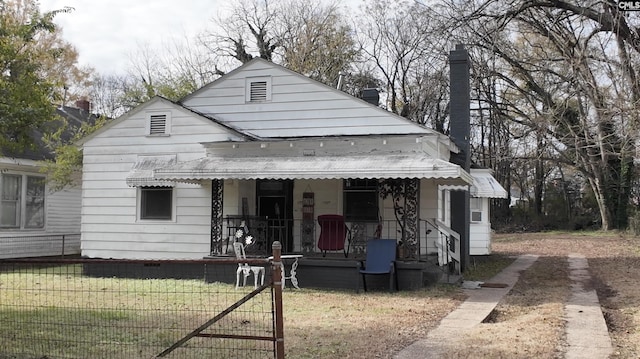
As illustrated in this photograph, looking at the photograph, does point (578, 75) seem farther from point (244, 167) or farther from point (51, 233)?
point (51, 233)

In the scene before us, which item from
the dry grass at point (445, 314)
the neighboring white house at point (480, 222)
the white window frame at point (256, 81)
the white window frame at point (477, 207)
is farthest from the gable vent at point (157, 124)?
the white window frame at point (477, 207)

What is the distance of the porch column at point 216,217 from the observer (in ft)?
44.5

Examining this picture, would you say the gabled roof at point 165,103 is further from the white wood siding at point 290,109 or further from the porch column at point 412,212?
the porch column at point 412,212

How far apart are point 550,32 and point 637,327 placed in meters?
15.9

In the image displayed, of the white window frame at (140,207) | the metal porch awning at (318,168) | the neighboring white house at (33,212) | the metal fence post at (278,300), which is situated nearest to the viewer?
the metal fence post at (278,300)

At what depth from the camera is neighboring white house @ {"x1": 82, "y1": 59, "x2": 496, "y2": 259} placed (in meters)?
13.6

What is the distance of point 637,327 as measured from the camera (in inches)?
341

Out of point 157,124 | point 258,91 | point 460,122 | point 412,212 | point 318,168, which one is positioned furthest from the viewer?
point 460,122

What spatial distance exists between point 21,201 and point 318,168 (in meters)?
12.0

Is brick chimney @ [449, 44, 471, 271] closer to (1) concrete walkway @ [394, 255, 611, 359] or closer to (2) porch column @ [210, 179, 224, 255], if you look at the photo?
(1) concrete walkway @ [394, 255, 611, 359]

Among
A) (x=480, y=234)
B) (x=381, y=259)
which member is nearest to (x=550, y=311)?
(x=381, y=259)

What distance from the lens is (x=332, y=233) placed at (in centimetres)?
1345

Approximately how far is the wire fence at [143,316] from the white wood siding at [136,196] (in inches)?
28.6

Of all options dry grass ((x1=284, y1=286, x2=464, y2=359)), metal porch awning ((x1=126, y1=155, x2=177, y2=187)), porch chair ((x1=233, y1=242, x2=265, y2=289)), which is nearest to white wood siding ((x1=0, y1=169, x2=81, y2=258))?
metal porch awning ((x1=126, y1=155, x2=177, y2=187))
